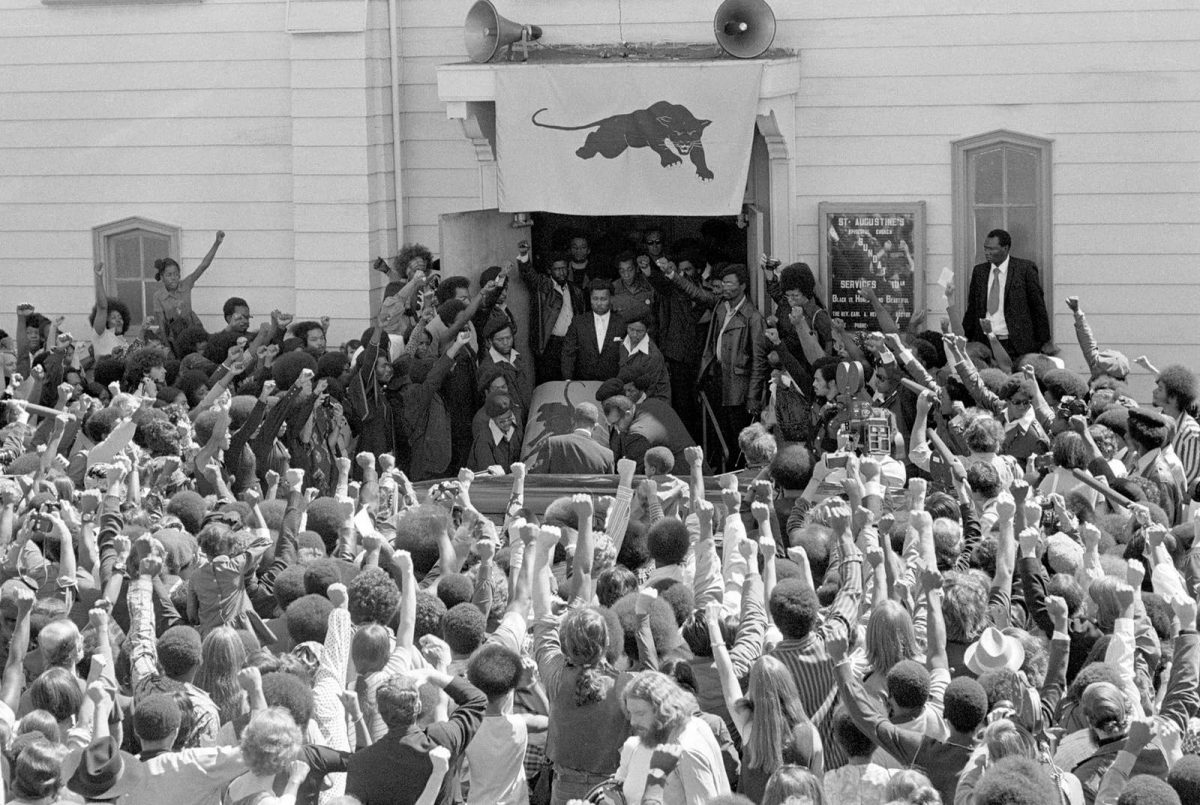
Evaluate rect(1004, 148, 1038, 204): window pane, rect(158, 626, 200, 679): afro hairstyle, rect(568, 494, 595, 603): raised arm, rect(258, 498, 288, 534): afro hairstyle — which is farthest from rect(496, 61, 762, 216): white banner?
rect(158, 626, 200, 679): afro hairstyle

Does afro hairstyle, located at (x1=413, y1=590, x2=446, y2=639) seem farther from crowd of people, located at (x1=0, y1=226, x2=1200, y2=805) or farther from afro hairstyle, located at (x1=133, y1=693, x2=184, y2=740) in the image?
afro hairstyle, located at (x1=133, y1=693, x2=184, y2=740)

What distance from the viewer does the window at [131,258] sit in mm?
18125

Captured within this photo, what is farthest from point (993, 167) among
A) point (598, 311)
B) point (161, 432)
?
point (161, 432)

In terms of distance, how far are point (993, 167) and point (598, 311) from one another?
337 cm

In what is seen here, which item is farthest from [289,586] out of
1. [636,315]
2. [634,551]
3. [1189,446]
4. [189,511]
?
[636,315]

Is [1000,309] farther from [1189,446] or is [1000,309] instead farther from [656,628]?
[656,628]

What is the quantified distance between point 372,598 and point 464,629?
38 cm

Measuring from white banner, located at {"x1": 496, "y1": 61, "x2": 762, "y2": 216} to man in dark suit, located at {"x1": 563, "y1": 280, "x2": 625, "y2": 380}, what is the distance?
742 mm

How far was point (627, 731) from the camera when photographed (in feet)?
24.2

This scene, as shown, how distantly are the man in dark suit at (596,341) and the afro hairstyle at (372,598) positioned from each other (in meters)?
7.90

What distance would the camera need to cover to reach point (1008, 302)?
15602 millimetres

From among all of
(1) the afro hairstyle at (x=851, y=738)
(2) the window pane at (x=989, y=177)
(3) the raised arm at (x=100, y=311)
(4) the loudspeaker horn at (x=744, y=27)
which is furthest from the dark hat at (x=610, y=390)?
(1) the afro hairstyle at (x=851, y=738)

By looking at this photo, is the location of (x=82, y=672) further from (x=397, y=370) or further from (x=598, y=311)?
(x=598, y=311)

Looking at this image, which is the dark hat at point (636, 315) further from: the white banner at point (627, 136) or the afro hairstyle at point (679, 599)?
the afro hairstyle at point (679, 599)
